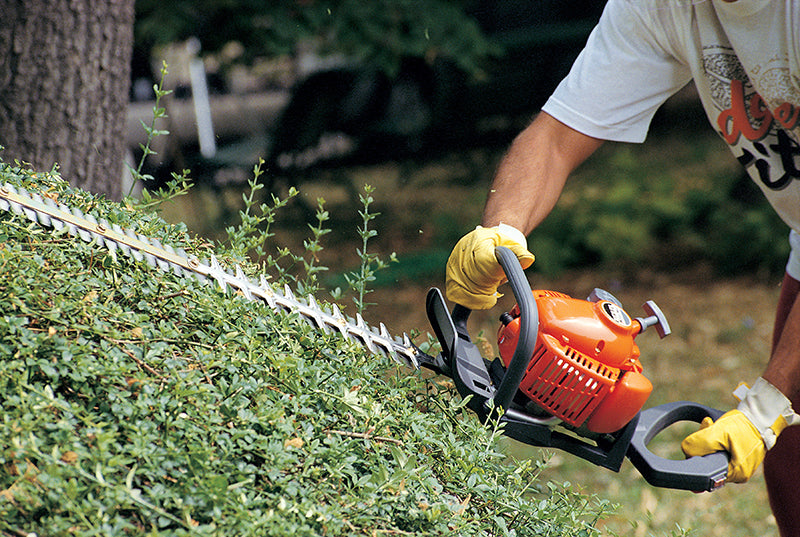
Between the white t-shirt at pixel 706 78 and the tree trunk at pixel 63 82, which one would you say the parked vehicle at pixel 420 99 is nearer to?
the white t-shirt at pixel 706 78

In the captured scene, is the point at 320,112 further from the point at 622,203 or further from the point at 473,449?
the point at 473,449

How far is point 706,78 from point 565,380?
120cm

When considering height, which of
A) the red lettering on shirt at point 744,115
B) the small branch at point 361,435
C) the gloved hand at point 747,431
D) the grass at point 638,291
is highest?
the red lettering on shirt at point 744,115

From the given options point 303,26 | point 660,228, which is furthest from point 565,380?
point 660,228

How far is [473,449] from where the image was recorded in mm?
1460

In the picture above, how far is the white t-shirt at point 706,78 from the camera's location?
79.1 inches

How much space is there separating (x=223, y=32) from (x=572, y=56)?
12.9 ft

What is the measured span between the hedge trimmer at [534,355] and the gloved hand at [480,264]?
0.46ft

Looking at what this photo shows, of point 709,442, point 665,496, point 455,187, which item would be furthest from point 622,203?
point 709,442

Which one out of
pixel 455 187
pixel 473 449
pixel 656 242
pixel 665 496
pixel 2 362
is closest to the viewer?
pixel 2 362

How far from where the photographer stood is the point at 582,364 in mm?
1650

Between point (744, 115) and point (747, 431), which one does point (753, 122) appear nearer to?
point (744, 115)

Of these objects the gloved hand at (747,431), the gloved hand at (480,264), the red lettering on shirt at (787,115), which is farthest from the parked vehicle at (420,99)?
the gloved hand at (747,431)

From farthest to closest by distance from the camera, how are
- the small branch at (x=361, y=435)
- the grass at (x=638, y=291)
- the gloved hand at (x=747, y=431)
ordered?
the grass at (x=638, y=291) < the gloved hand at (x=747, y=431) < the small branch at (x=361, y=435)
